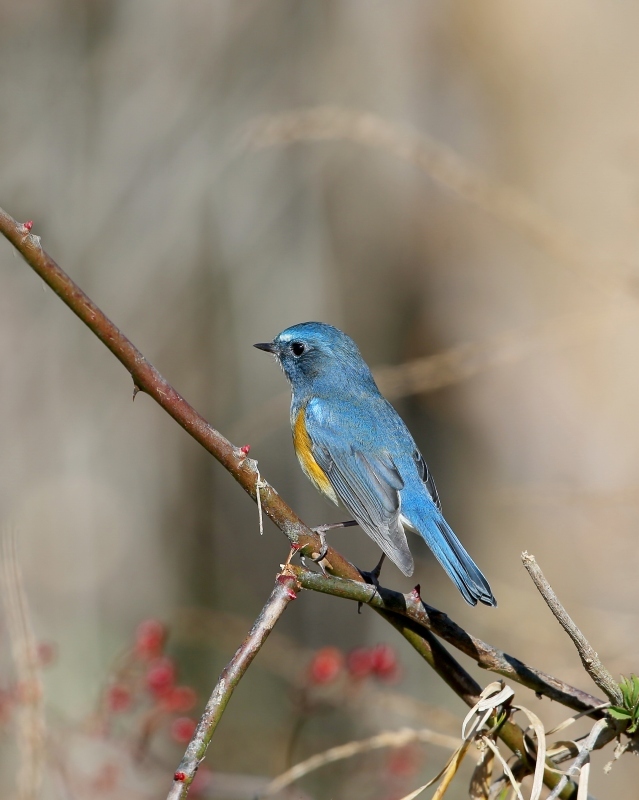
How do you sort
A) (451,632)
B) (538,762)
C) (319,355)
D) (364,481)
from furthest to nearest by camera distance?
1. (319,355)
2. (364,481)
3. (451,632)
4. (538,762)

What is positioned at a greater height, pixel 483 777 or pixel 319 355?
pixel 319 355

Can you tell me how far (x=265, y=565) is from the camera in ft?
20.5

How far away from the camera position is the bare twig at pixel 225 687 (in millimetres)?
1119

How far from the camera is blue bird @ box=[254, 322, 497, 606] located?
280cm

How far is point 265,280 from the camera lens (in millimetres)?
5309

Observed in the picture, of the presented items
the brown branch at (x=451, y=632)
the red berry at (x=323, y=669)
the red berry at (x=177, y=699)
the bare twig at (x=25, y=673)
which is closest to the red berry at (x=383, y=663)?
the red berry at (x=323, y=669)

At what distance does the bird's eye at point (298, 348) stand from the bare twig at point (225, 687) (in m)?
2.25

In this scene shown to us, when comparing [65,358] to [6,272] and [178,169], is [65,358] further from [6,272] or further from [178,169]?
[178,169]

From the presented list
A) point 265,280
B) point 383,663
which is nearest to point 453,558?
point 383,663

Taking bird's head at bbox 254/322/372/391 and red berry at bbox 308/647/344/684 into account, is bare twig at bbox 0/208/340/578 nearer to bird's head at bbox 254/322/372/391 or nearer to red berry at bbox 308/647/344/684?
red berry at bbox 308/647/344/684

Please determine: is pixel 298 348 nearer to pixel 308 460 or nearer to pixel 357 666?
pixel 308 460

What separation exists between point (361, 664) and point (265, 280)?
10.2 ft

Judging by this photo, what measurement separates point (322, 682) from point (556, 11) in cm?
436

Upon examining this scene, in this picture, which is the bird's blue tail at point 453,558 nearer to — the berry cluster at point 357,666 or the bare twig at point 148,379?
the berry cluster at point 357,666
